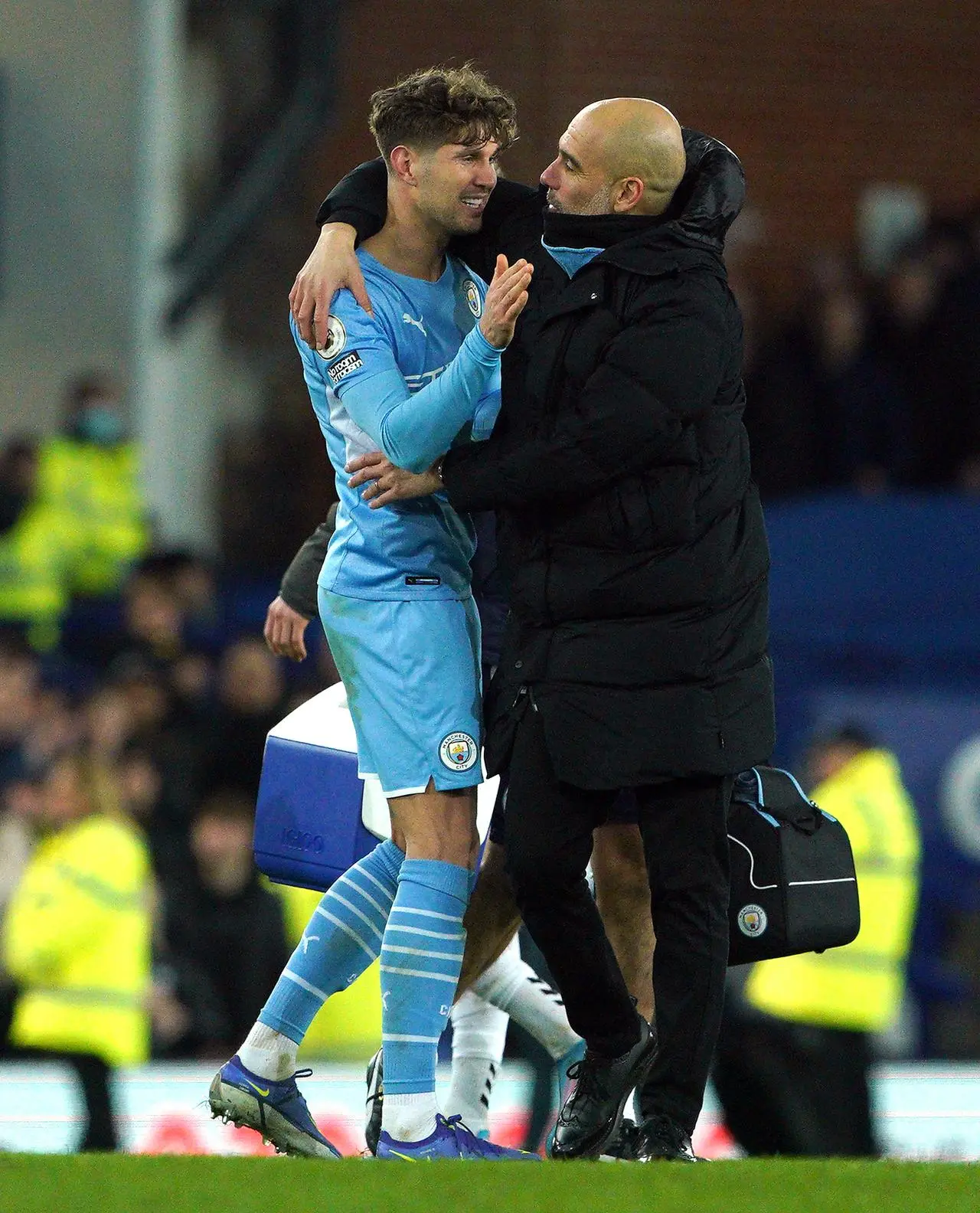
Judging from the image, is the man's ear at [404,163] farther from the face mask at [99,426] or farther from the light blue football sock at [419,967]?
the face mask at [99,426]

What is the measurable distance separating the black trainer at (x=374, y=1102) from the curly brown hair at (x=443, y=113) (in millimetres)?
1684

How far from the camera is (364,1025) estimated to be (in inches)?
321

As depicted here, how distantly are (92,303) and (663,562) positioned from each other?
8.85m

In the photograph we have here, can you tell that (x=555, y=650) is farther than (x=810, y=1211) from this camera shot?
Yes

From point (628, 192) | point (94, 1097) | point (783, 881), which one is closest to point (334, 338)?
point (628, 192)

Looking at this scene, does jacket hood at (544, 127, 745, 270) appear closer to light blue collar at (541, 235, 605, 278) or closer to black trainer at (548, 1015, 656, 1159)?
light blue collar at (541, 235, 605, 278)

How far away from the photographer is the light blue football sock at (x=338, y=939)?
4379 millimetres

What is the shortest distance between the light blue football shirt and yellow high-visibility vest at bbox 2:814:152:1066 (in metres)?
3.45

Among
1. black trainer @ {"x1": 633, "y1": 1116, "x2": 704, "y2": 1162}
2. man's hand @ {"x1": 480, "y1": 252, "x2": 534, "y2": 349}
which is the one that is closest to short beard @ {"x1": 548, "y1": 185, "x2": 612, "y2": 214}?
man's hand @ {"x1": 480, "y1": 252, "x2": 534, "y2": 349}

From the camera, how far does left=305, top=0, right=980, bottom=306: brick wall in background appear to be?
40.1 feet

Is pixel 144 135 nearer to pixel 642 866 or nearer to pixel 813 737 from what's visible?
pixel 813 737

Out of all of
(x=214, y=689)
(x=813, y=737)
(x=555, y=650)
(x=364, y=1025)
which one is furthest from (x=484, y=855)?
(x=214, y=689)

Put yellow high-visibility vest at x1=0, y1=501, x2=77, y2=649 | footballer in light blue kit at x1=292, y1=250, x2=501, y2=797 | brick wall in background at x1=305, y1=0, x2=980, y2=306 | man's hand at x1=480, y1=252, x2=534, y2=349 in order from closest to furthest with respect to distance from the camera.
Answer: man's hand at x1=480, y1=252, x2=534, y2=349
footballer in light blue kit at x1=292, y1=250, x2=501, y2=797
yellow high-visibility vest at x1=0, y1=501, x2=77, y2=649
brick wall in background at x1=305, y1=0, x2=980, y2=306

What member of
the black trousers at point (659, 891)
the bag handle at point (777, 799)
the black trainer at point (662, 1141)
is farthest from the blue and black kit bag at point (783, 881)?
the black trainer at point (662, 1141)
